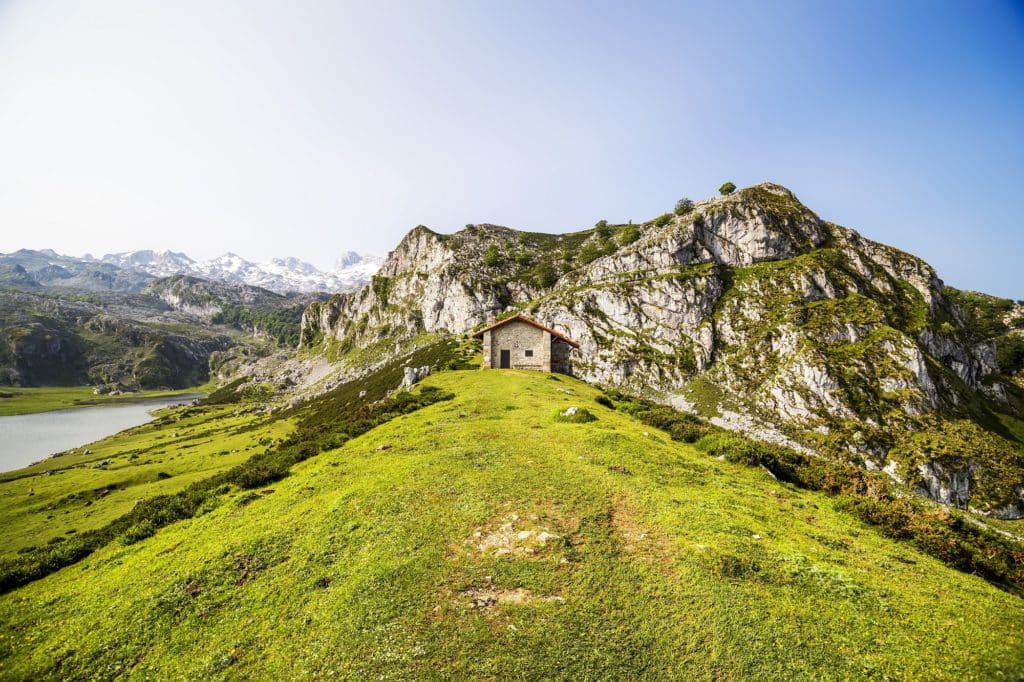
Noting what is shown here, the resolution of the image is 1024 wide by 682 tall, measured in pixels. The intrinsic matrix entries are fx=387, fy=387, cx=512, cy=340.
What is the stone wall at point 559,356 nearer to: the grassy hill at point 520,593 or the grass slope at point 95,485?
the grassy hill at point 520,593

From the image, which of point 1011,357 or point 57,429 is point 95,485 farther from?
point 1011,357

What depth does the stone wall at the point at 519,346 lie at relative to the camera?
47.8m

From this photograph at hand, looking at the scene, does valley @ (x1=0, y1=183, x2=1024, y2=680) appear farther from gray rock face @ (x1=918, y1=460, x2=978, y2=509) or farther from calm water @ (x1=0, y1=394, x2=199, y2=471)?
calm water @ (x1=0, y1=394, x2=199, y2=471)

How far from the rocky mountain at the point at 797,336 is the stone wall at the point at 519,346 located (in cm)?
2645

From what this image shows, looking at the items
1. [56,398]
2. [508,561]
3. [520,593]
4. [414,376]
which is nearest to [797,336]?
[414,376]

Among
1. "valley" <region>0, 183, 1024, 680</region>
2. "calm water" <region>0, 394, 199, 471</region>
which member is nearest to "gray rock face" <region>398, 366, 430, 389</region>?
"valley" <region>0, 183, 1024, 680</region>

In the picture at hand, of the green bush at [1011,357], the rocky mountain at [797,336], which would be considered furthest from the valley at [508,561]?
the green bush at [1011,357]

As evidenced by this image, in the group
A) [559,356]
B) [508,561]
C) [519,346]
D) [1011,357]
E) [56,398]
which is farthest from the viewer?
[56,398]

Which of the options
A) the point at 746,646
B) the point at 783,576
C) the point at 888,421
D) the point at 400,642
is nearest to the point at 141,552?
the point at 400,642

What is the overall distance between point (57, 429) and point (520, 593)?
521ft

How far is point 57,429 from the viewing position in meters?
106

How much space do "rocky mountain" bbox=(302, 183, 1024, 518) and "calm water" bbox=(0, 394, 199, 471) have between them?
89.9 metres

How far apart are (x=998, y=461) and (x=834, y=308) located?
89.1 feet

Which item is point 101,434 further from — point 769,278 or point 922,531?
point 769,278
